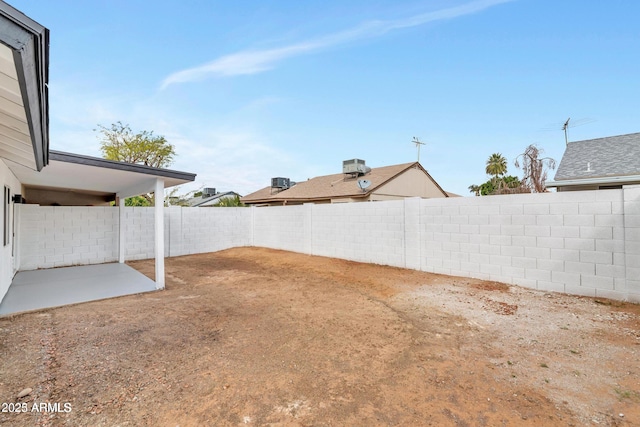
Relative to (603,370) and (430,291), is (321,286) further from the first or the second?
(603,370)

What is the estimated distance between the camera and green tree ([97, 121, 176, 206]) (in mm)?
20578

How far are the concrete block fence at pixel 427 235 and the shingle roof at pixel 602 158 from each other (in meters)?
6.13

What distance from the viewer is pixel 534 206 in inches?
208

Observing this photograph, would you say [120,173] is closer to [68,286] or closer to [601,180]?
[68,286]

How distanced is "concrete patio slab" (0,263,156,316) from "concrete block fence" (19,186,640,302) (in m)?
1.40

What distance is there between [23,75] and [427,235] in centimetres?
707

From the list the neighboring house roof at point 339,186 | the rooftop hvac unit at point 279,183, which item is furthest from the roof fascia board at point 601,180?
the rooftop hvac unit at point 279,183

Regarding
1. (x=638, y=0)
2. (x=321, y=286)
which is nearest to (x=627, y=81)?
(x=638, y=0)

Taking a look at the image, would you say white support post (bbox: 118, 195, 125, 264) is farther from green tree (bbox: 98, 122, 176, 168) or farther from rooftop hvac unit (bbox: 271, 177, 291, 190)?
green tree (bbox: 98, 122, 176, 168)

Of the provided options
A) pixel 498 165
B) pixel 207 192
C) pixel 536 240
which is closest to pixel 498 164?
pixel 498 165

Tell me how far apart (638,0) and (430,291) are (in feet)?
27.1

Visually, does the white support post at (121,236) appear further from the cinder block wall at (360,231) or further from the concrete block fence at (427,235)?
the cinder block wall at (360,231)

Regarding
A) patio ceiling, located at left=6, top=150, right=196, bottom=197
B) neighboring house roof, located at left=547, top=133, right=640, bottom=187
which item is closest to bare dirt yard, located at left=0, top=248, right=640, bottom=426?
patio ceiling, located at left=6, top=150, right=196, bottom=197

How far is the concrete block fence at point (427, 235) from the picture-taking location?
14.9 ft
